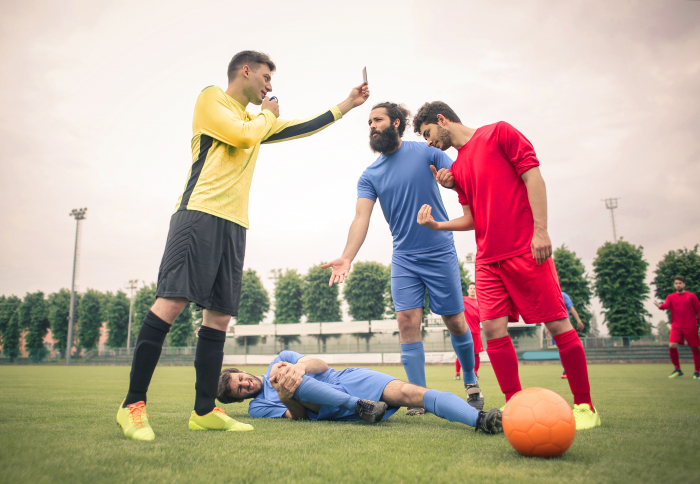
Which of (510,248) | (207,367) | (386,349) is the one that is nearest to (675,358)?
(510,248)

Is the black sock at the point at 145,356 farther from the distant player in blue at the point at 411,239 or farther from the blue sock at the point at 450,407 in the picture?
the blue sock at the point at 450,407

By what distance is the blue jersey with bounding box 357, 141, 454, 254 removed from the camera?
187 inches

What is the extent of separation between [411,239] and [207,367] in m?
2.55

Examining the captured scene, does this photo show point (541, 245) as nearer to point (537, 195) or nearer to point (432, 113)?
point (537, 195)

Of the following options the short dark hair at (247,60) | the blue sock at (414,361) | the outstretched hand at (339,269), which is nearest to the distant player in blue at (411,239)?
the blue sock at (414,361)

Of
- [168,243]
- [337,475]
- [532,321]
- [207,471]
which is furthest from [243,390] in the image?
[532,321]

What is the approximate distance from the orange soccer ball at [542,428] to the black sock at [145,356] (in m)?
2.38

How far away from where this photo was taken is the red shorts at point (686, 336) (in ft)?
38.6

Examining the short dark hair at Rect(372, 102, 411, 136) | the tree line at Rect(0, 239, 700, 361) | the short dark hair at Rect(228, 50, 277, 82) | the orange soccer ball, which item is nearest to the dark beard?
the short dark hair at Rect(372, 102, 411, 136)

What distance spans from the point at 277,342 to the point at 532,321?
46078mm

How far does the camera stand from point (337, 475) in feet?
6.32

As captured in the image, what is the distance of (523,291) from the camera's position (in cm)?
336

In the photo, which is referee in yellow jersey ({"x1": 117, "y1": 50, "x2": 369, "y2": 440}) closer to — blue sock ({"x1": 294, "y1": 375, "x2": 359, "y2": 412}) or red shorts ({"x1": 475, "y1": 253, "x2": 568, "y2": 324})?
blue sock ({"x1": 294, "y1": 375, "x2": 359, "y2": 412})

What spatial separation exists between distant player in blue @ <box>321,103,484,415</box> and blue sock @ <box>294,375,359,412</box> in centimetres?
110
